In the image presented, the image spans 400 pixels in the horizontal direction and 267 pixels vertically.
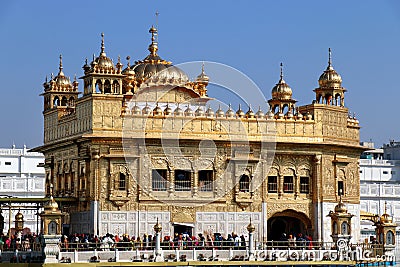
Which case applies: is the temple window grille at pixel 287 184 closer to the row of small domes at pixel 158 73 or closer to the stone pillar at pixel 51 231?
the row of small domes at pixel 158 73

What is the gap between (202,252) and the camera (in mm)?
44969

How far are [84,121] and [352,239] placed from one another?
44.3 feet

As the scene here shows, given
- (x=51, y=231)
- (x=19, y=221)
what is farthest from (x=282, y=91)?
(x=51, y=231)

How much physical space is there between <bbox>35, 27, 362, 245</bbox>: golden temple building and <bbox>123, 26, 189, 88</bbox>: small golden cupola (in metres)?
0.11

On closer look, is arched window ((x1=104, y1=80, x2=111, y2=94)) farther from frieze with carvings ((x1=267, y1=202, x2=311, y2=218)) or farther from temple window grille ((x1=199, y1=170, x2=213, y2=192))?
frieze with carvings ((x1=267, y1=202, x2=311, y2=218))

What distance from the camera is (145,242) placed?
44969 mm

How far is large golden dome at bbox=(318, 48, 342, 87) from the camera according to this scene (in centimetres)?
5462

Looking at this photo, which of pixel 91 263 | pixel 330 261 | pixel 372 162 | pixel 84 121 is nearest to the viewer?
pixel 91 263

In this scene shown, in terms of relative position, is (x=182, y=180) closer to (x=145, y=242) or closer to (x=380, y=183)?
(x=145, y=242)

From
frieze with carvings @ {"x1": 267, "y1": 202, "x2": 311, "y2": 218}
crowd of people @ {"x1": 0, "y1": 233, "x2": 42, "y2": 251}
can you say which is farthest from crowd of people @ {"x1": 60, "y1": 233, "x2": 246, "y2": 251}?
frieze with carvings @ {"x1": 267, "y1": 202, "x2": 311, "y2": 218}

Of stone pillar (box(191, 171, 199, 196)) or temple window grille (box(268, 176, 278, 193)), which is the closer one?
stone pillar (box(191, 171, 199, 196))

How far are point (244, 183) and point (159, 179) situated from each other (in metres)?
4.01

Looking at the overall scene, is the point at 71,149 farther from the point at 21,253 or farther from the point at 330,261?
the point at 330,261

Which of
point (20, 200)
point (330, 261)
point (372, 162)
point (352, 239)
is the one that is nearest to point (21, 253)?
point (20, 200)
